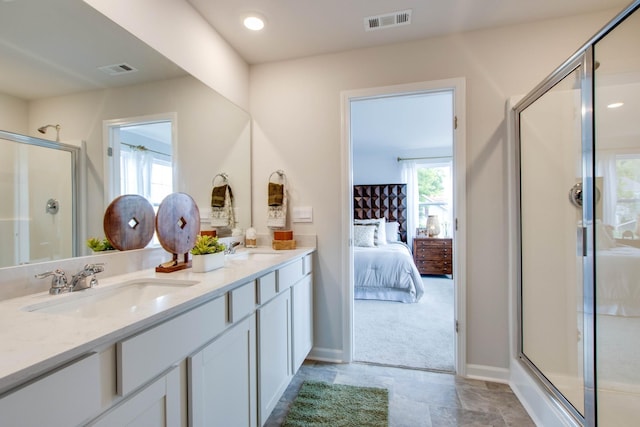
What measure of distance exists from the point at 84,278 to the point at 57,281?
3.0 inches

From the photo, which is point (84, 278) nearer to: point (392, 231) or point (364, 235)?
point (364, 235)

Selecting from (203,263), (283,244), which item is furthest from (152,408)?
(283,244)

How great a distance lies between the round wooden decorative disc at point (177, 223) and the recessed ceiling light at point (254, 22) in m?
1.24

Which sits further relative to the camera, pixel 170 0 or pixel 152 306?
pixel 170 0

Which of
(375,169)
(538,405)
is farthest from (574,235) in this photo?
(375,169)

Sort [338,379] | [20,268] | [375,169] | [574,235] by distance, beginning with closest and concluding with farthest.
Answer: [20,268] → [574,235] → [338,379] → [375,169]

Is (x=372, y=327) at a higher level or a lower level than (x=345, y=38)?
lower

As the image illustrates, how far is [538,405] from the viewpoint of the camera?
1.64m

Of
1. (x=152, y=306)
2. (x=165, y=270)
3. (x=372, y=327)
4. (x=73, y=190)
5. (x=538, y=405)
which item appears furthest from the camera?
(x=372, y=327)

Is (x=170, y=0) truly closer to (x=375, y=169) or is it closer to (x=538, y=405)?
(x=538, y=405)

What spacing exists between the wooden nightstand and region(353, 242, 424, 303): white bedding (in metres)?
1.39

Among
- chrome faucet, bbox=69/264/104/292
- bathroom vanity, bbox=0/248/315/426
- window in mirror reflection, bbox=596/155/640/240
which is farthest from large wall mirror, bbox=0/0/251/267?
window in mirror reflection, bbox=596/155/640/240

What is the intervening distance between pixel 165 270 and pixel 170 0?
152cm

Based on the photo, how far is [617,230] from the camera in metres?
1.43
